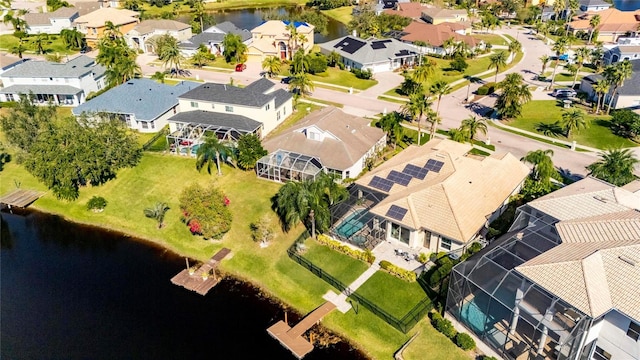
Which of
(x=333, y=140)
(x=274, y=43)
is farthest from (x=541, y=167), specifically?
(x=274, y=43)

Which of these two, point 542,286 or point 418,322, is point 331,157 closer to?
point 418,322

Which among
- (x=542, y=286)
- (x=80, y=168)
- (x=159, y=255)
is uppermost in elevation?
(x=542, y=286)

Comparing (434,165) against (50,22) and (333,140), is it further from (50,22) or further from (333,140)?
(50,22)

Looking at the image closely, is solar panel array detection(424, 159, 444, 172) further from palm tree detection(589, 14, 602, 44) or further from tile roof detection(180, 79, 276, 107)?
palm tree detection(589, 14, 602, 44)

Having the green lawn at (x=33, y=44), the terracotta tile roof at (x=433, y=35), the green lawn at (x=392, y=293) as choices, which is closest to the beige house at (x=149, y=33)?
the green lawn at (x=33, y=44)

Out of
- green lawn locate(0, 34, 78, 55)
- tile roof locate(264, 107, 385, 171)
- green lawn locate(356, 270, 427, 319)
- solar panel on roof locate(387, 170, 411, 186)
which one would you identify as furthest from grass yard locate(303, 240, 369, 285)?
green lawn locate(0, 34, 78, 55)

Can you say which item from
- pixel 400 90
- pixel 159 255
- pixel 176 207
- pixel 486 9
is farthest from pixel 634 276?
pixel 486 9

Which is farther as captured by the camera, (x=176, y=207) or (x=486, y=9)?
(x=486, y=9)

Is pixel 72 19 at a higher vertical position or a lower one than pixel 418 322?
higher
